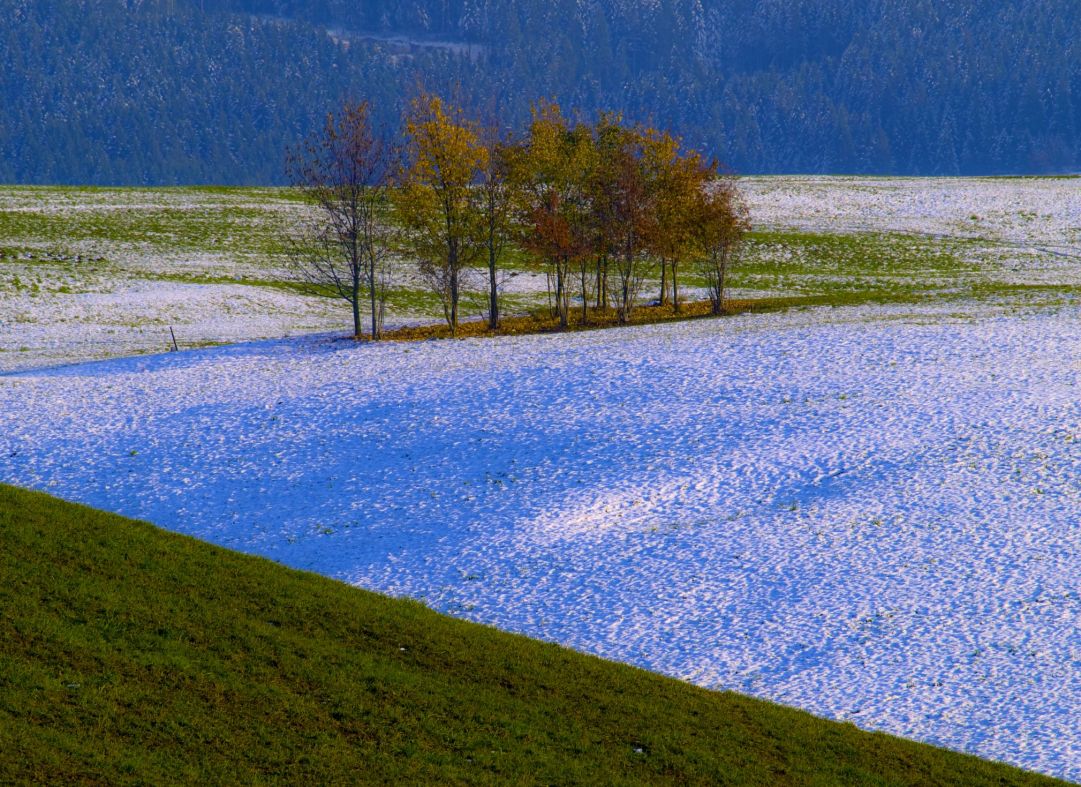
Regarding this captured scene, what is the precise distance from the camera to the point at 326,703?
583 inches

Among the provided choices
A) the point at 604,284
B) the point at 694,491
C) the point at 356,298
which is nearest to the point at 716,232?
the point at 604,284

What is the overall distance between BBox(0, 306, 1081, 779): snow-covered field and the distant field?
44.2 ft

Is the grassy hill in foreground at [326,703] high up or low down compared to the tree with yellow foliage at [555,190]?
down

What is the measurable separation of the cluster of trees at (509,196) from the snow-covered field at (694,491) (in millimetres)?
9269

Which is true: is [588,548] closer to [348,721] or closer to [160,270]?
[348,721]

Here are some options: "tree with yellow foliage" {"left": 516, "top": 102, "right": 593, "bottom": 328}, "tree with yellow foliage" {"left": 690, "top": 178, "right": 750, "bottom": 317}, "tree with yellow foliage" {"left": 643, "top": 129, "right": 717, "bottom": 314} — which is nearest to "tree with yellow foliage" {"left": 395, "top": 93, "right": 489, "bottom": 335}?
"tree with yellow foliage" {"left": 516, "top": 102, "right": 593, "bottom": 328}

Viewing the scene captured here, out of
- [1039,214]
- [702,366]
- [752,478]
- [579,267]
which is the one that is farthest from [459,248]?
[1039,214]

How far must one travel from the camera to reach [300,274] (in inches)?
2660

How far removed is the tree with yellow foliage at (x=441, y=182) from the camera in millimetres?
47344

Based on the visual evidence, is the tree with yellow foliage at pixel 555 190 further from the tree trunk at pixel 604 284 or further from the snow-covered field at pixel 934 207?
the snow-covered field at pixel 934 207

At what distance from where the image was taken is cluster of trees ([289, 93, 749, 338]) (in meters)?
47.0

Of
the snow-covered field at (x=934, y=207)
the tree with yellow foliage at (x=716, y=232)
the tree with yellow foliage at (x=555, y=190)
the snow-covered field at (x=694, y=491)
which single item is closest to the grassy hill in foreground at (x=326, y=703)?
the snow-covered field at (x=694, y=491)

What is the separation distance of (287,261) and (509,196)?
27.5m

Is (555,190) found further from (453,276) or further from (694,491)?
(694,491)
